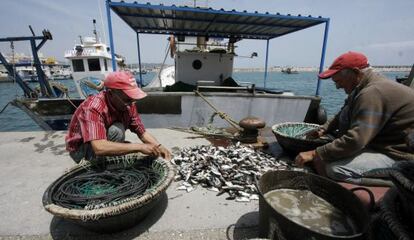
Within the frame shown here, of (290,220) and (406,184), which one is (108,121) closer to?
(290,220)

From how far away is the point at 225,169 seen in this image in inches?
139

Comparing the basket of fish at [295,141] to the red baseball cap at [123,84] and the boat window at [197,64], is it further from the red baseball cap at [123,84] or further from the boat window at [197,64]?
the boat window at [197,64]

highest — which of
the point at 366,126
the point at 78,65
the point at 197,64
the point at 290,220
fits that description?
the point at 197,64

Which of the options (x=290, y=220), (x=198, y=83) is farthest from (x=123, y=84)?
(x=198, y=83)

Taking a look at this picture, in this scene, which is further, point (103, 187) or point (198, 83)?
point (198, 83)

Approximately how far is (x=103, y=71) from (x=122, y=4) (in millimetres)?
8140

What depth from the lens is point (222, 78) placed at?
1031 cm

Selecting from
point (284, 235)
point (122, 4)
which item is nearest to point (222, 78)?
point (122, 4)

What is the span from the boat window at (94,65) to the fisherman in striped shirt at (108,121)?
11.0 m

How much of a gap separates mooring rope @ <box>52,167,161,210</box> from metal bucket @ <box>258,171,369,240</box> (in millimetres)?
1360

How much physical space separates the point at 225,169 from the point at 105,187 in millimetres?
1763

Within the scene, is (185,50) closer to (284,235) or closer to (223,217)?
(223,217)

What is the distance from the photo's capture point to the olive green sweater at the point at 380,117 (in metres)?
2.32

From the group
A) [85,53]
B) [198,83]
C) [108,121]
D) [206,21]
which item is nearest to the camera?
[108,121]
